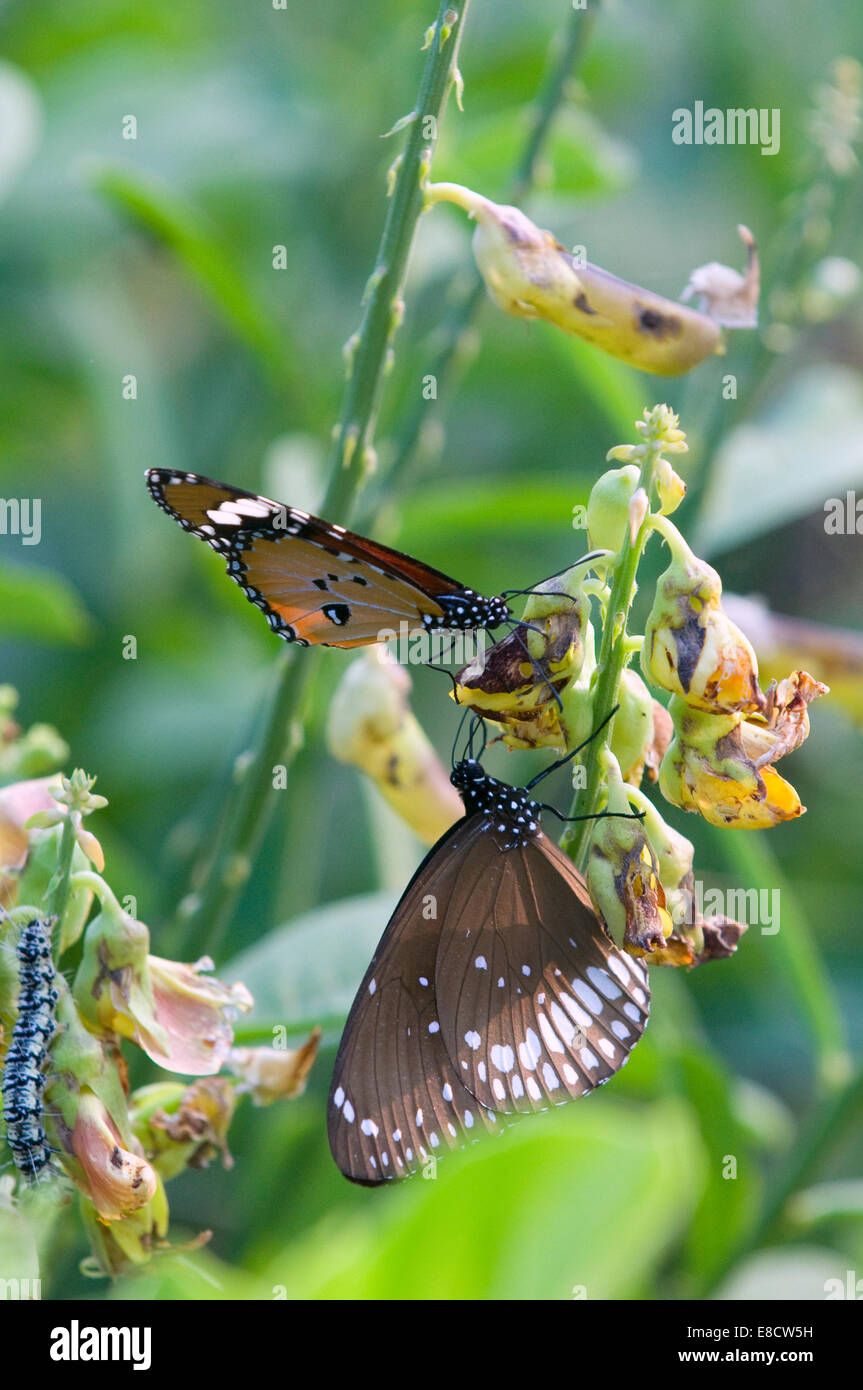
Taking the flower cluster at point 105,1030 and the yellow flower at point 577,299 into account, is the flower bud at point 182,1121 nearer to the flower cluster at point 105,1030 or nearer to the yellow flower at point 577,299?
the flower cluster at point 105,1030

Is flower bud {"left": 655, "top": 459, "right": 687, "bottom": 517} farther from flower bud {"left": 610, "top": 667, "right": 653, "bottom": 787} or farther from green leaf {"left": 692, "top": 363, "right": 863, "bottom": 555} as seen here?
green leaf {"left": 692, "top": 363, "right": 863, "bottom": 555}

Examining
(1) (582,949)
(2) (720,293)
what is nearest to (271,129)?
(2) (720,293)

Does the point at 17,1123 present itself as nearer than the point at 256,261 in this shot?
Yes

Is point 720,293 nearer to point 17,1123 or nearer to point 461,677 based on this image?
point 461,677

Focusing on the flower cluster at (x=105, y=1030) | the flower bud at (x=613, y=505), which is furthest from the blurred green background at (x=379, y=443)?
the flower bud at (x=613, y=505)

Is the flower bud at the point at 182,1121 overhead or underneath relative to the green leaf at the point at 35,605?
underneath

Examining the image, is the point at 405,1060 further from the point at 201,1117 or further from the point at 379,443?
the point at 379,443
